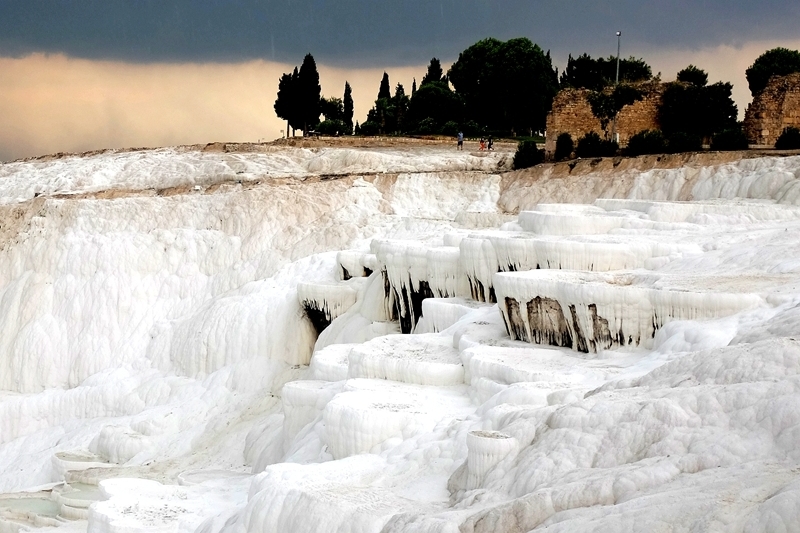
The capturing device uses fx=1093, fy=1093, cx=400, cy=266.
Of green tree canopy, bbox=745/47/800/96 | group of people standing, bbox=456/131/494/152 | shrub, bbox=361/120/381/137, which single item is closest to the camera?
group of people standing, bbox=456/131/494/152

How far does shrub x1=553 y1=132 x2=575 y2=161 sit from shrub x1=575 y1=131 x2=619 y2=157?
620 mm

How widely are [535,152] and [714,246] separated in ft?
→ 48.0

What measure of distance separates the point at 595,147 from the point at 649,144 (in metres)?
1.86

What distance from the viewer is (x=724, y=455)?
7.66m

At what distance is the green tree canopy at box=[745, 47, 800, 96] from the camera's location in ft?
124

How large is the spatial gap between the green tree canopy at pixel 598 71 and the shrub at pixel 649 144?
1129cm

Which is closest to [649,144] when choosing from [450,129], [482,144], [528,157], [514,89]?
[528,157]

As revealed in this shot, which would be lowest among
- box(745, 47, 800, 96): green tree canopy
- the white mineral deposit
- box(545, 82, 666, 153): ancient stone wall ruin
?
the white mineral deposit

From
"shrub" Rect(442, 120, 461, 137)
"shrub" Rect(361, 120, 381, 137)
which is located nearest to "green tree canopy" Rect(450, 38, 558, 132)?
"shrub" Rect(442, 120, 461, 137)

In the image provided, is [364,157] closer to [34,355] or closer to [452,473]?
[34,355]

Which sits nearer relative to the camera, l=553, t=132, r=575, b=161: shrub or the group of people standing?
l=553, t=132, r=575, b=161: shrub

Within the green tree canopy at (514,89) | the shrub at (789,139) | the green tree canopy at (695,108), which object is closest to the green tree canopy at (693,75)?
the green tree canopy at (695,108)

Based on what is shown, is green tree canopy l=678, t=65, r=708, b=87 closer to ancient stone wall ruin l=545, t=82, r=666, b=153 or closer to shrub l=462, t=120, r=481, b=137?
ancient stone wall ruin l=545, t=82, r=666, b=153

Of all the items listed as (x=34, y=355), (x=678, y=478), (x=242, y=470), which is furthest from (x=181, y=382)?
(x=678, y=478)
